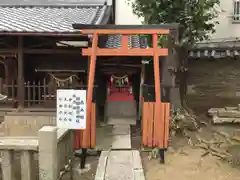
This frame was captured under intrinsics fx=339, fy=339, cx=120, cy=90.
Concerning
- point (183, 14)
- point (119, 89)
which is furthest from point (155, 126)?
point (119, 89)

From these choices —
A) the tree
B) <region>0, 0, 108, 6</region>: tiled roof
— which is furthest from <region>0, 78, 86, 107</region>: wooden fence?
<region>0, 0, 108, 6</region>: tiled roof

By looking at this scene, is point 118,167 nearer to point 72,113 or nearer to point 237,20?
point 72,113

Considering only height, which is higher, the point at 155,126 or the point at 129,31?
the point at 129,31

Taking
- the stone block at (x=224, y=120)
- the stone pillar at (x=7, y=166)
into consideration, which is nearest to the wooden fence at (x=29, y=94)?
the stone pillar at (x=7, y=166)

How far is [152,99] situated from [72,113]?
170 inches

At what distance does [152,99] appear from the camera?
10.8m

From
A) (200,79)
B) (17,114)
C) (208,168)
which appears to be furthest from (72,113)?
(200,79)

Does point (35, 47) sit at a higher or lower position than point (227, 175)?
higher

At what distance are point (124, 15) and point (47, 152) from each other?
10892mm

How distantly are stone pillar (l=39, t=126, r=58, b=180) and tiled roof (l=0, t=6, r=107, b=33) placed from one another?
400 cm

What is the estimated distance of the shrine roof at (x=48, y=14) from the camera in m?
10.0

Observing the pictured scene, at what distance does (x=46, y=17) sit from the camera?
1223cm

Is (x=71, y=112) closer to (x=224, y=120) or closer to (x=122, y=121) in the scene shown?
(x=122, y=121)

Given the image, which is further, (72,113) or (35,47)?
(35,47)
